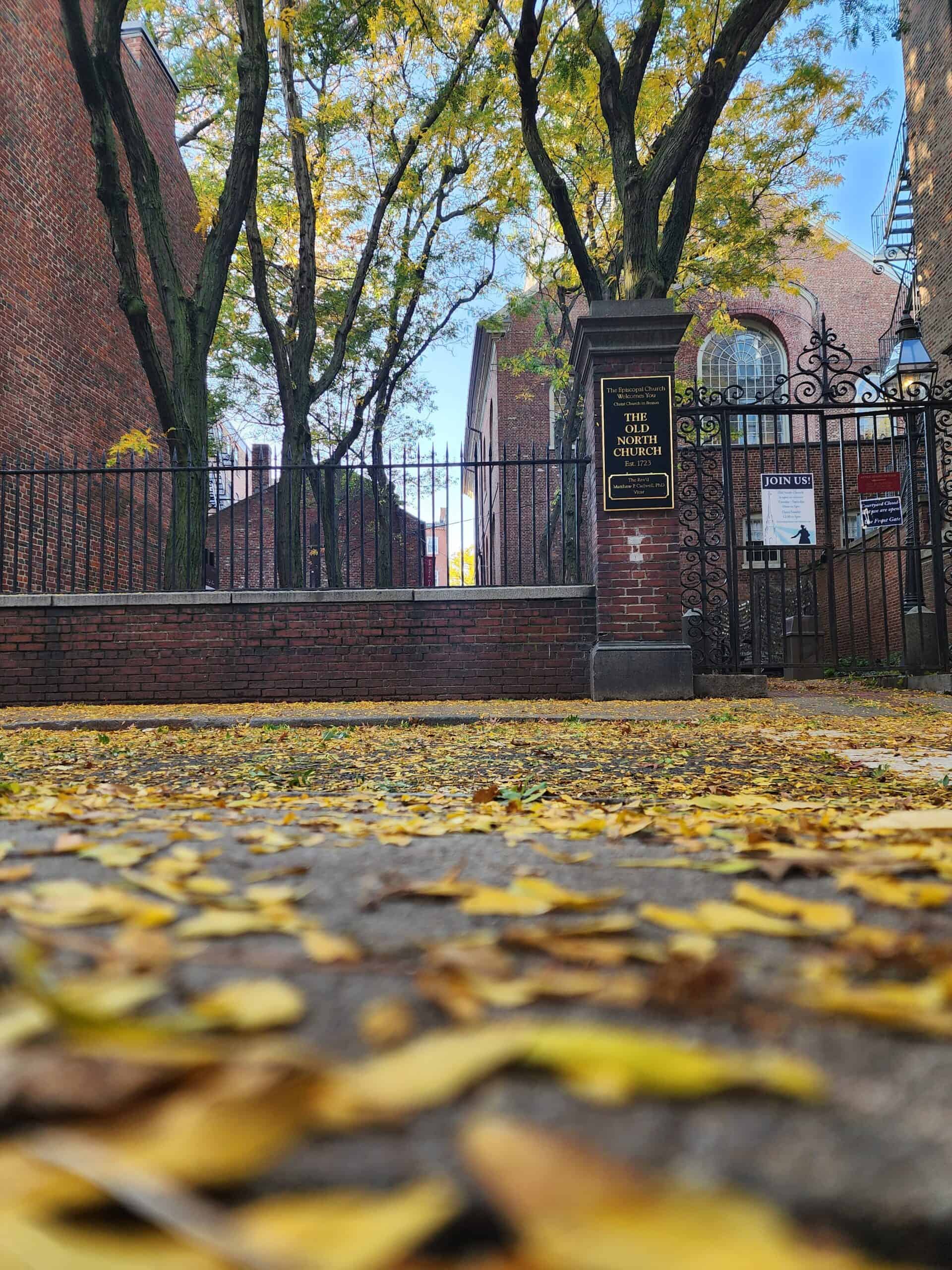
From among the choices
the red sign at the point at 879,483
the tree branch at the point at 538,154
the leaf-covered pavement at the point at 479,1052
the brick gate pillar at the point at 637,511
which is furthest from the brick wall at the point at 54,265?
the leaf-covered pavement at the point at 479,1052

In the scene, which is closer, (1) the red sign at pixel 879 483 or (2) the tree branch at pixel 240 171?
(2) the tree branch at pixel 240 171

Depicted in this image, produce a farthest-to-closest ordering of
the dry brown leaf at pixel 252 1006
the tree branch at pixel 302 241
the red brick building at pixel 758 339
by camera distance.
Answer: the red brick building at pixel 758 339 < the tree branch at pixel 302 241 < the dry brown leaf at pixel 252 1006

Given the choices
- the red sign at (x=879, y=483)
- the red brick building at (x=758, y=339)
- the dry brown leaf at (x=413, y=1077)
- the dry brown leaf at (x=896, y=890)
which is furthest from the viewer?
the red brick building at (x=758, y=339)

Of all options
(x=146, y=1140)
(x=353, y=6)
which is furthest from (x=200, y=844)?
(x=353, y=6)

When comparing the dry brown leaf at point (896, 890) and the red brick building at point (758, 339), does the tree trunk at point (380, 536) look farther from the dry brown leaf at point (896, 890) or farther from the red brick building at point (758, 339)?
the red brick building at point (758, 339)

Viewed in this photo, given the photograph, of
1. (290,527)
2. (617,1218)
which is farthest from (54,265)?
(617,1218)

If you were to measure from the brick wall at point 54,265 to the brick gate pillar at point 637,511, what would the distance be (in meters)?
10.4

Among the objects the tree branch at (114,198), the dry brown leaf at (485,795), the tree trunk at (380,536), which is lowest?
the dry brown leaf at (485,795)

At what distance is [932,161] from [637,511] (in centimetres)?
1169

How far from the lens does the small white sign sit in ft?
32.8

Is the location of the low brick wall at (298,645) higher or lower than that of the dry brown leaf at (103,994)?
higher

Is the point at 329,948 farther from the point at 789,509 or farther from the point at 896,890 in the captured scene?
the point at 789,509

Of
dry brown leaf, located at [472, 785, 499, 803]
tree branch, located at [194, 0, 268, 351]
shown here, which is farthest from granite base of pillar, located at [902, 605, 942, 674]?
tree branch, located at [194, 0, 268, 351]

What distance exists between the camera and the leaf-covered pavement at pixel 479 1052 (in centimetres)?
62
